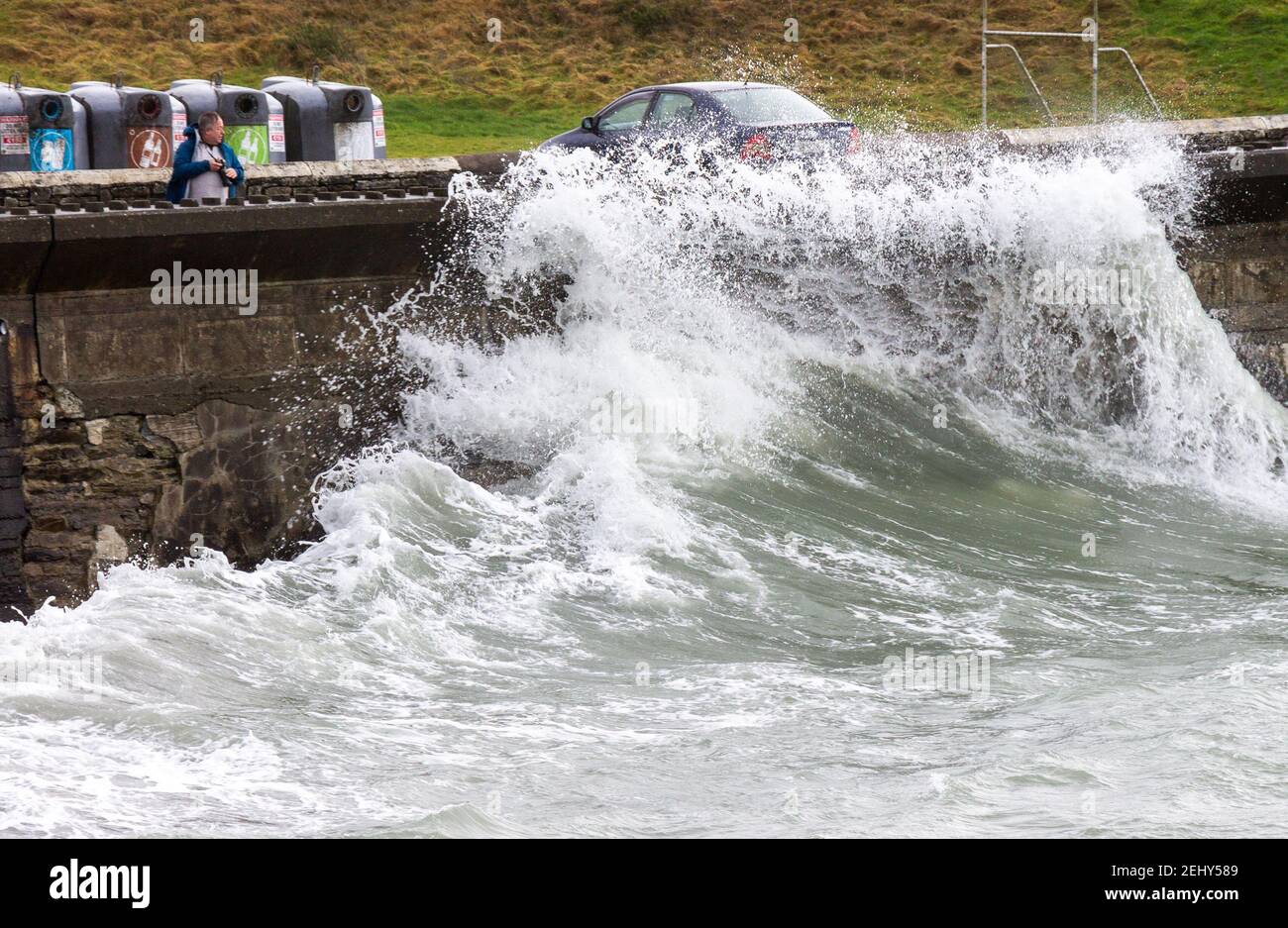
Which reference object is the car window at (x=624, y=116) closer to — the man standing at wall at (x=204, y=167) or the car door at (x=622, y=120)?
the car door at (x=622, y=120)

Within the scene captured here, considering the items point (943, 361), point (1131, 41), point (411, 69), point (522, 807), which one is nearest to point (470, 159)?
point (943, 361)

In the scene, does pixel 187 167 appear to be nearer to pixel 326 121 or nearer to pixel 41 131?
pixel 41 131

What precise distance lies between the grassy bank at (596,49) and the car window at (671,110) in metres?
9.61

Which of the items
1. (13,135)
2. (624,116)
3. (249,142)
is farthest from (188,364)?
(624,116)

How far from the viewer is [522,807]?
704cm

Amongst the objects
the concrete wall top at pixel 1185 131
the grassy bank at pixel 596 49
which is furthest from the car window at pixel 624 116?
the grassy bank at pixel 596 49

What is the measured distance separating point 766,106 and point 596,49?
53.3 ft

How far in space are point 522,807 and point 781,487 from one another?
19.0 feet

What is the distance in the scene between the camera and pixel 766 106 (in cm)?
1533

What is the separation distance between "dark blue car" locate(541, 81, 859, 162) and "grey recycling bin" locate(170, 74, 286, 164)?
2725 mm

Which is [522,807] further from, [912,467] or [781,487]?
[912,467]

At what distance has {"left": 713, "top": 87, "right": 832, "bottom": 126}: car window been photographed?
15.1 m

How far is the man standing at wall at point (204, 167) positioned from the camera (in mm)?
11984

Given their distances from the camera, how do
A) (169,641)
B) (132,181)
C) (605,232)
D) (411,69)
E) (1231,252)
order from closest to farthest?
(169,641) → (605,232) → (132,181) → (1231,252) → (411,69)
